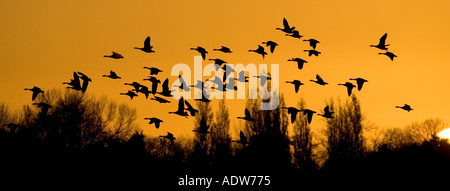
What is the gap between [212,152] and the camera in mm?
51281

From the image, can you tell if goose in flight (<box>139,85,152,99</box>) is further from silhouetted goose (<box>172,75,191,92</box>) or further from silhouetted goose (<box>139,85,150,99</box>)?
silhouetted goose (<box>172,75,191,92</box>)

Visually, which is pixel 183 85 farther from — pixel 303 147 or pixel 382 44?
pixel 303 147

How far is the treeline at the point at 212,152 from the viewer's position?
35.6 metres

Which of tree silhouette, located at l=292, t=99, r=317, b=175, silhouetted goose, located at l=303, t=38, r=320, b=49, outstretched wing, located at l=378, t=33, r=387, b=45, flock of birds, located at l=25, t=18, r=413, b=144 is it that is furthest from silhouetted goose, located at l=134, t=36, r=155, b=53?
tree silhouette, located at l=292, t=99, r=317, b=175

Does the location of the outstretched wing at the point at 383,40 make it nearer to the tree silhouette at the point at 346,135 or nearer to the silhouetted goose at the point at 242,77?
the silhouetted goose at the point at 242,77

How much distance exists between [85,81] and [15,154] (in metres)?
15.1

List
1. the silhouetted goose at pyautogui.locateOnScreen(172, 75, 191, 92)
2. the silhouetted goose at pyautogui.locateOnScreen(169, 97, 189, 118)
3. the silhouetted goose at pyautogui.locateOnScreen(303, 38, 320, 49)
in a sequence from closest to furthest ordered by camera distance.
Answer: the silhouetted goose at pyautogui.locateOnScreen(169, 97, 189, 118)
the silhouetted goose at pyautogui.locateOnScreen(303, 38, 320, 49)
the silhouetted goose at pyautogui.locateOnScreen(172, 75, 191, 92)

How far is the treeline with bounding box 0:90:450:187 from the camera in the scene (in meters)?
35.6

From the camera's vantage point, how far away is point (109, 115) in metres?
54.9

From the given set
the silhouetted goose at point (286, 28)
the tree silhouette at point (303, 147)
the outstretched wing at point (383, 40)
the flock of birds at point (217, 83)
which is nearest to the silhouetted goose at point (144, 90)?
the flock of birds at point (217, 83)

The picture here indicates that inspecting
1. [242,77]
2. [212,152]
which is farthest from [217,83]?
[212,152]

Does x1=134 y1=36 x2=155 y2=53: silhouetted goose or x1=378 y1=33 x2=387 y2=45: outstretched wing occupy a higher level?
x1=378 y1=33 x2=387 y2=45: outstretched wing
